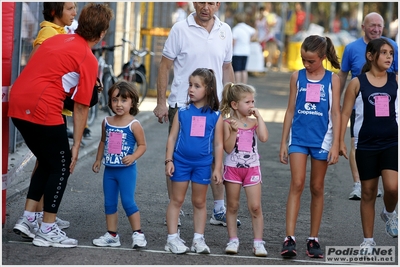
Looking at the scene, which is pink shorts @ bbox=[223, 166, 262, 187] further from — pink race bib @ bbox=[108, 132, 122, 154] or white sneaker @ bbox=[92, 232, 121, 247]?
white sneaker @ bbox=[92, 232, 121, 247]

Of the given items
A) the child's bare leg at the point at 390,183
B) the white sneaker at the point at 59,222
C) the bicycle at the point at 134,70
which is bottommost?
the white sneaker at the point at 59,222

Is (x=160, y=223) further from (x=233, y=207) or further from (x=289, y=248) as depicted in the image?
(x=289, y=248)

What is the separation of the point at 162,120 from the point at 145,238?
3.50 feet

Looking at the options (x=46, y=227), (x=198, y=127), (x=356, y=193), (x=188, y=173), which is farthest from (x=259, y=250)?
(x=356, y=193)

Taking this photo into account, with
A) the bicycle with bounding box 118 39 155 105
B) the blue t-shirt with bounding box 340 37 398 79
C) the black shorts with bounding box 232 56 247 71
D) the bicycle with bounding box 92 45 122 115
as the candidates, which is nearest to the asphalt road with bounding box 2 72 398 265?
the blue t-shirt with bounding box 340 37 398 79

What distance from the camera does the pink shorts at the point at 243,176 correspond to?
6.53 meters

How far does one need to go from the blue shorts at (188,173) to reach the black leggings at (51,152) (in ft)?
2.63

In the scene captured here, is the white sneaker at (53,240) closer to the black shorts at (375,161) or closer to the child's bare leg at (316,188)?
the child's bare leg at (316,188)

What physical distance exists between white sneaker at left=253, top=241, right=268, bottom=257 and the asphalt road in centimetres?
5

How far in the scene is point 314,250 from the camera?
6449 mm

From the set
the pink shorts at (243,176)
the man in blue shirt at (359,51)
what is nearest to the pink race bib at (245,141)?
the pink shorts at (243,176)

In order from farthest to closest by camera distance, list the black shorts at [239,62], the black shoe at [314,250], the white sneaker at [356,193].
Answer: the black shorts at [239,62] → the white sneaker at [356,193] → the black shoe at [314,250]

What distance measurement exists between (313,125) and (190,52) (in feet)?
4.62

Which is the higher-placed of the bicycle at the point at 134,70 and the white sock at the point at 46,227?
the bicycle at the point at 134,70
